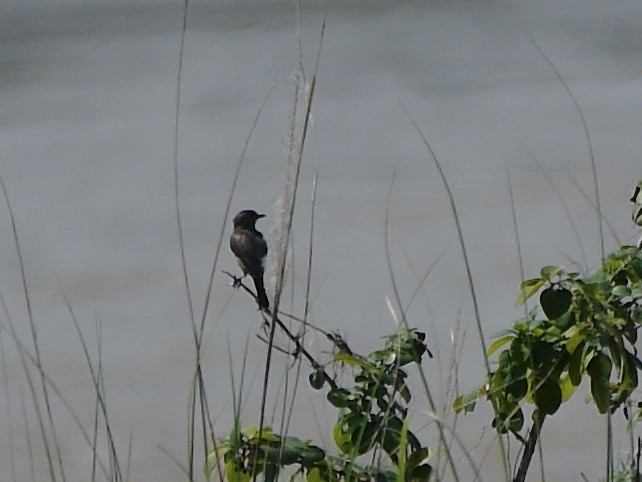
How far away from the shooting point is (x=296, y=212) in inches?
186

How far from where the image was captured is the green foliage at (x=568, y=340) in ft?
5.58

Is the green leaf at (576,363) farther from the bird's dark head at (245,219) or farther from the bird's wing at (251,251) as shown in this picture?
the bird's dark head at (245,219)

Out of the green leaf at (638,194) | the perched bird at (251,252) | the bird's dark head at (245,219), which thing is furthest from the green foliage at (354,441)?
the bird's dark head at (245,219)

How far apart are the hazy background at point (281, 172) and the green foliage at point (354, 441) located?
0.87 feet

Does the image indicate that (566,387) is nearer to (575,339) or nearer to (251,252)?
(575,339)

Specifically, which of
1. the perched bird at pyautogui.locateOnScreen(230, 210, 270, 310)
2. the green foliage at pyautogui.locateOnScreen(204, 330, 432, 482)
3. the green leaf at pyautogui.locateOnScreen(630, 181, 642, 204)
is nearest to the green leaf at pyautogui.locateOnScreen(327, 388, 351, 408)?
the green foliage at pyautogui.locateOnScreen(204, 330, 432, 482)

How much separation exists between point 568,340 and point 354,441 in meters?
0.30

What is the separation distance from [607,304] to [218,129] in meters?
4.10

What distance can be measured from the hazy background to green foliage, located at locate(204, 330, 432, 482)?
10.4 inches

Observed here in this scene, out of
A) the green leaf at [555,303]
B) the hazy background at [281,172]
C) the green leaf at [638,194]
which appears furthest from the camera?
the hazy background at [281,172]

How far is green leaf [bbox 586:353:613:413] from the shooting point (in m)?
1.71

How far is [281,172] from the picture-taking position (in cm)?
A: 491

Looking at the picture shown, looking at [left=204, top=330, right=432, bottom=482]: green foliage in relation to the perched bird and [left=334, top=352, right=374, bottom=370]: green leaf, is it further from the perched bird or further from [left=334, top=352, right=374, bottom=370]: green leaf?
the perched bird

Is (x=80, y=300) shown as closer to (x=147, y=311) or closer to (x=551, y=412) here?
(x=147, y=311)
